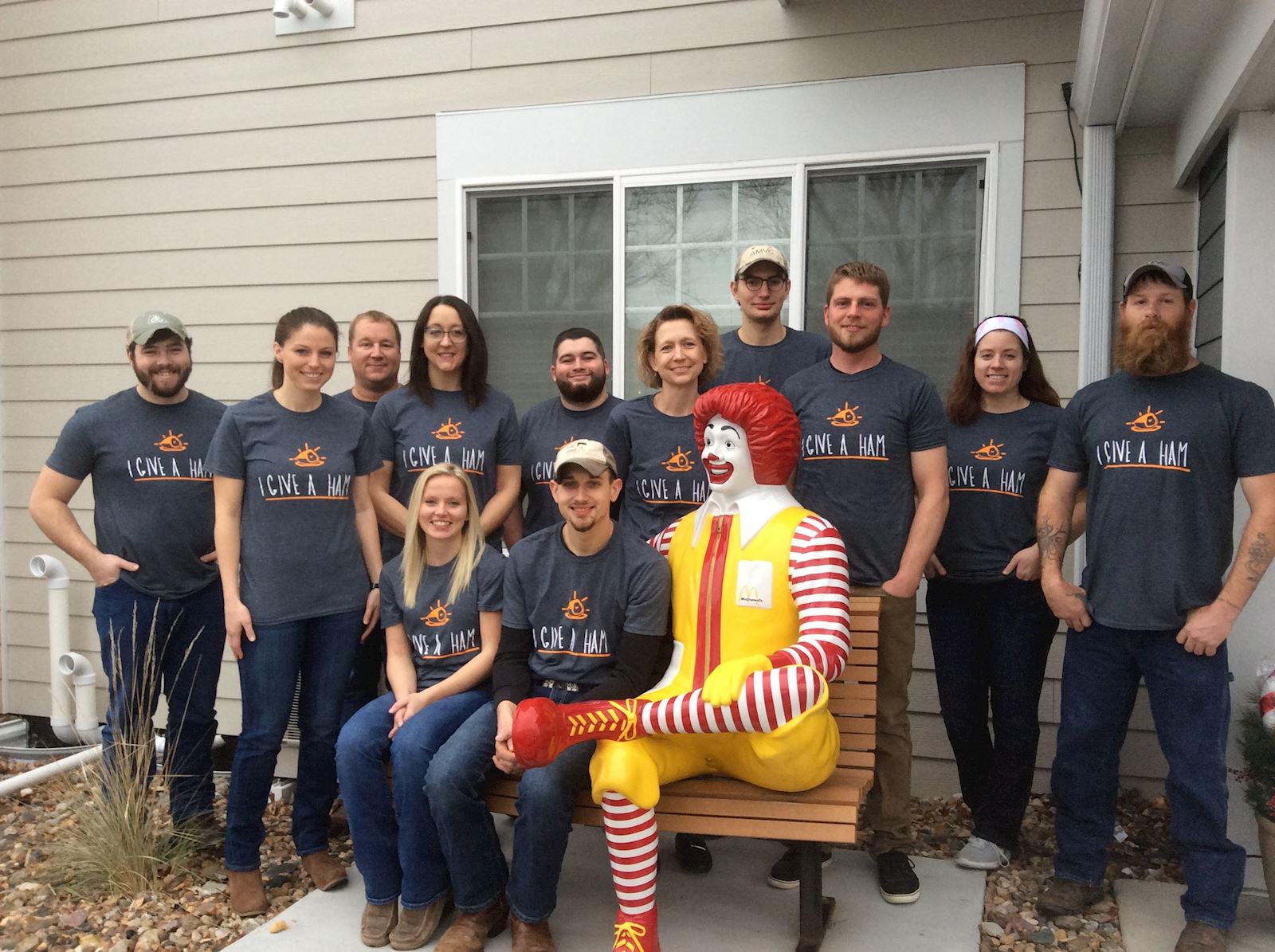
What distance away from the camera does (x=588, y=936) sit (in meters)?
3.03

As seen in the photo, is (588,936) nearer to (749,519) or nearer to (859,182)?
(749,519)

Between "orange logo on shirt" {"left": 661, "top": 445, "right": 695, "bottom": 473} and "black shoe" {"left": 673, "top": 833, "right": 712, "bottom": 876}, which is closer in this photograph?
"orange logo on shirt" {"left": 661, "top": 445, "right": 695, "bottom": 473}

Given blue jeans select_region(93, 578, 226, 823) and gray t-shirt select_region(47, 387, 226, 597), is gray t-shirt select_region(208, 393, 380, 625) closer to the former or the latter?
gray t-shirt select_region(47, 387, 226, 597)

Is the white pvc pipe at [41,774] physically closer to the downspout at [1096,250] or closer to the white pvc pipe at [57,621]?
the white pvc pipe at [57,621]

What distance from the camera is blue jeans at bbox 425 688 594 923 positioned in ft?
9.07

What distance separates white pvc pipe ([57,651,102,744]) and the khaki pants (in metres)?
4.08

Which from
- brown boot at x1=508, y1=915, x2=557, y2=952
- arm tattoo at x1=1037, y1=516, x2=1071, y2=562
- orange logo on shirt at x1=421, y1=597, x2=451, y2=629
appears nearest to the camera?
brown boot at x1=508, y1=915, x2=557, y2=952

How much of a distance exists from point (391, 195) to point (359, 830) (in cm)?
307

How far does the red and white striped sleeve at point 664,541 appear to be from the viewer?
122 inches

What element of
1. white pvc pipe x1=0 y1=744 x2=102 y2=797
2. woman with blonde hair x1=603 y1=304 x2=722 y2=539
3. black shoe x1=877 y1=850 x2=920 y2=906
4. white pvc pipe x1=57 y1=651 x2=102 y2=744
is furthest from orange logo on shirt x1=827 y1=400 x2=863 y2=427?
white pvc pipe x1=57 y1=651 x2=102 y2=744

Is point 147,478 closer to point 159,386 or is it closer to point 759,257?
point 159,386

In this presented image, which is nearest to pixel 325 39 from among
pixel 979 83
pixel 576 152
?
pixel 576 152

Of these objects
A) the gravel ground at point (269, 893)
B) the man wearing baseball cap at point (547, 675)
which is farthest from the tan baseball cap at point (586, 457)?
the gravel ground at point (269, 893)

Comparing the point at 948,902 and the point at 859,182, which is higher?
the point at 859,182
